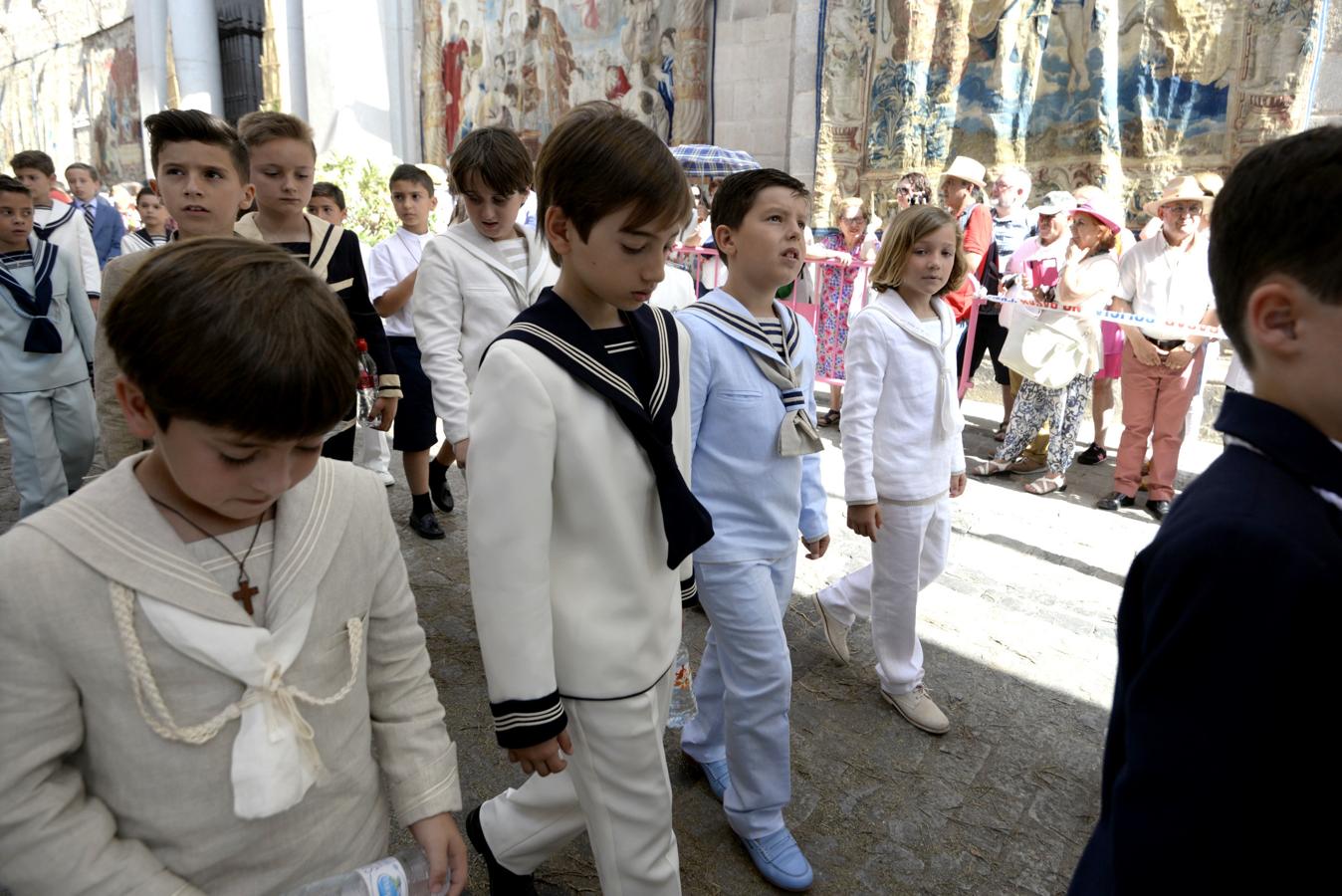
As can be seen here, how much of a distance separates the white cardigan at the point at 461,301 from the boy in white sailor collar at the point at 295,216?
0.82 feet

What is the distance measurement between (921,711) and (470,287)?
204 cm

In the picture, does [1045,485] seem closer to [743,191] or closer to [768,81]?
[743,191]

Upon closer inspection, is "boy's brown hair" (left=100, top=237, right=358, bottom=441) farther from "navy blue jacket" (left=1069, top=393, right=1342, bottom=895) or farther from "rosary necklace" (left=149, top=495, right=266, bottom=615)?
"navy blue jacket" (left=1069, top=393, right=1342, bottom=895)

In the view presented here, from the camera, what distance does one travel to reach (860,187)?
29.7 feet

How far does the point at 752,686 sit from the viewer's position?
6.95 feet

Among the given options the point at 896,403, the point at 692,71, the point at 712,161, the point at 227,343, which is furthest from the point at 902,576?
the point at 692,71

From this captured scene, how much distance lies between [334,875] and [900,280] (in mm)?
2211

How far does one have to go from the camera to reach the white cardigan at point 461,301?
9.89 ft

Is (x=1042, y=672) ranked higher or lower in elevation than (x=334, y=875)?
lower

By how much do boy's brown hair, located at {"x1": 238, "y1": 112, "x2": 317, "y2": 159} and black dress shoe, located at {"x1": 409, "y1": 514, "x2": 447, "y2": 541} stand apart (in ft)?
6.46

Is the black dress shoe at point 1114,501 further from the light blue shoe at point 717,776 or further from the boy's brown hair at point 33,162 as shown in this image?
the boy's brown hair at point 33,162

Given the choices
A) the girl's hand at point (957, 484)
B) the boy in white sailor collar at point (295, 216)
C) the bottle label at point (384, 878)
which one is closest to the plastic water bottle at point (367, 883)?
the bottle label at point (384, 878)

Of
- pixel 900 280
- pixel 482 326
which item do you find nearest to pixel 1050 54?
pixel 900 280

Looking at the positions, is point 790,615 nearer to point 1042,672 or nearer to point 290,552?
point 1042,672
